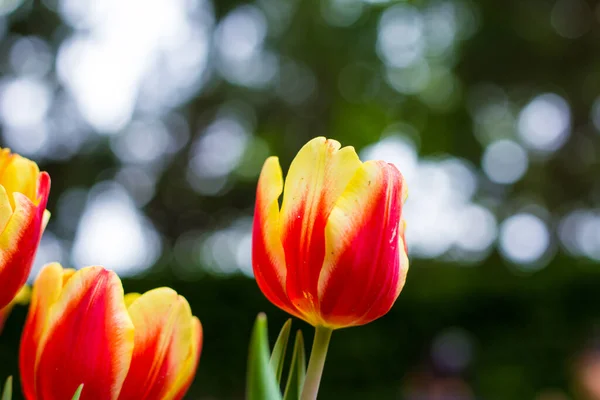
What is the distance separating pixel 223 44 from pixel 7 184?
34.9ft

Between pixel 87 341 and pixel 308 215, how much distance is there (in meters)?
0.16

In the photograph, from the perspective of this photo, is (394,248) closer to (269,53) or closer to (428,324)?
(428,324)

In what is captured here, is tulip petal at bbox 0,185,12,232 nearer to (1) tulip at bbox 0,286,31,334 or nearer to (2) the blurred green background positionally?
A: (1) tulip at bbox 0,286,31,334

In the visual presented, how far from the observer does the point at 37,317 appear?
448mm

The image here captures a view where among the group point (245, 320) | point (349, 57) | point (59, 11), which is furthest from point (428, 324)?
point (59, 11)

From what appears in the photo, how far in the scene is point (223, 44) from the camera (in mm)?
10766

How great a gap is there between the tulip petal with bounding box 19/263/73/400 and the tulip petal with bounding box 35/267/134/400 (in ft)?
0.03

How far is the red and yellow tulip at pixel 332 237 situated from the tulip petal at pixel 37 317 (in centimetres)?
13

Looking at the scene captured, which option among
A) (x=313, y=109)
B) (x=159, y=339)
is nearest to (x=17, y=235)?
(x=159, y=339)

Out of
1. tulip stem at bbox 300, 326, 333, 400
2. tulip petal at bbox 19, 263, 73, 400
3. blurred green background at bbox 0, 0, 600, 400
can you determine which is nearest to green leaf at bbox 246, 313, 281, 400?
tulip stem at bbox 300, 326, 333, 400

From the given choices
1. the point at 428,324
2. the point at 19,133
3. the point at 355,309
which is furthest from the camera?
the point at 19,133

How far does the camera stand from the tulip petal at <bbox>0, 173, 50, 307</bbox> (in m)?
0.40

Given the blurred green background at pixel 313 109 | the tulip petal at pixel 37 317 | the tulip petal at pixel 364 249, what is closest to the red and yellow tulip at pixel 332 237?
the tulip petal at pixel 364 249

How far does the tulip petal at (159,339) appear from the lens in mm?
433
